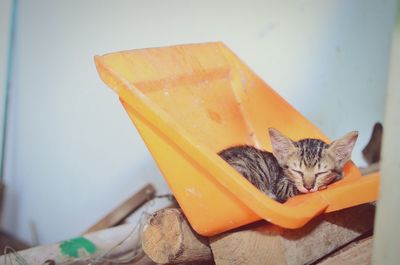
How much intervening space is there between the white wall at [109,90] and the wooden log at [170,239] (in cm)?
79

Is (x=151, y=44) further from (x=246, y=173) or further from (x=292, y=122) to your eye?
(x=246, y=173)

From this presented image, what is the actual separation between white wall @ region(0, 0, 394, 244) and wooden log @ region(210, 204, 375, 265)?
655 mm

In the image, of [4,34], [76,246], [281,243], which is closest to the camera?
[281,243]

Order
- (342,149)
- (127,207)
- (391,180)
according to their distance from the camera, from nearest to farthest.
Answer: (391,180) < (342,149) < (127,207)

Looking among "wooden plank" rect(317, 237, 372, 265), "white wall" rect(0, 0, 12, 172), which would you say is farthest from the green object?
"white wall" rect(0, 0, 12, 172)

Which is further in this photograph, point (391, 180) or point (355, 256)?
point (355, 256)

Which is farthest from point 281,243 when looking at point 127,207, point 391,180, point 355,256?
point 127,207

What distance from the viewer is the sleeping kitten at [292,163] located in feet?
3.87

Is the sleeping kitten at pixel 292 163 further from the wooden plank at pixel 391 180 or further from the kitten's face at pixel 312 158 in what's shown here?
the wooden plank at pixel 391 180

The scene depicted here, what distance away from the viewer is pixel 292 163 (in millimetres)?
1264

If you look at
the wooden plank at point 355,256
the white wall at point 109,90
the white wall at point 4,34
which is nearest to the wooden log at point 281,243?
the wooden plank at point 355,256

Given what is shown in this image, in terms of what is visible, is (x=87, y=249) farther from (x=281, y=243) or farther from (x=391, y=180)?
(x=391, y=180)

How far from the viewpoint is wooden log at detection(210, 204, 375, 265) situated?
0.96m

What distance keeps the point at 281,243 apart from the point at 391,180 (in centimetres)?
30
